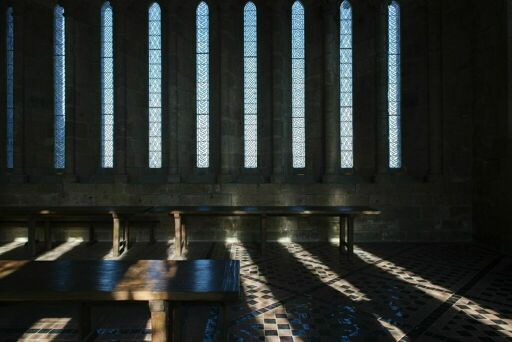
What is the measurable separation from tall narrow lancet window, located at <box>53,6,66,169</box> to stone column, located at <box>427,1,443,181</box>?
32.0ft

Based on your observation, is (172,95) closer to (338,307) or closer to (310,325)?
(338,307)

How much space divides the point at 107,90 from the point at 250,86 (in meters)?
3.95

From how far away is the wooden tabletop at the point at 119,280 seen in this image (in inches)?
95.1

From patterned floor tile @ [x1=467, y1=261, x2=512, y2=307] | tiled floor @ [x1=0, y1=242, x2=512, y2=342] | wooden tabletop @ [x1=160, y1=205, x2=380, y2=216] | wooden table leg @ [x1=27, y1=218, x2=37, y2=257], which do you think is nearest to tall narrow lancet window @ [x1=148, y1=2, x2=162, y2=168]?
wooden tabletop @ [x1=160, y1=205, x2=380, y2=216]

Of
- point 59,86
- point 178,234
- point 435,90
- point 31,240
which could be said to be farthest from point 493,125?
point 59,86

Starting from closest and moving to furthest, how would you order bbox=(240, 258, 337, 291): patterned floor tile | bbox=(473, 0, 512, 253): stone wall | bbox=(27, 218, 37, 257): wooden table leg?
1. bbox=(240, 258, 337, 291): patterned floor tile
2. bbox=(27, 218, 37, 257): wooden table leg
3. bbox=(473, 0, 512, 253): stone wall

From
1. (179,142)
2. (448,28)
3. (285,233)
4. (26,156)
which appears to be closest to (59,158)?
(26,156)

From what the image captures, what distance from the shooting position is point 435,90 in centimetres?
853

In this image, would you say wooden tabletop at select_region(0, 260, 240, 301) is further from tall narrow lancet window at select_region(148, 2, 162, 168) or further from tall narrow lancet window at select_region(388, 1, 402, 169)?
tall narrow lancet window at select_region(388, 1, 402, 169)

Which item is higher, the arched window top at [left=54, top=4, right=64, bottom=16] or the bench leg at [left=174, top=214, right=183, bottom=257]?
the arched window top at [left=54, top=4, right=64, bottom=16]

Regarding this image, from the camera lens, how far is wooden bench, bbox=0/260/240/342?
2418 mm

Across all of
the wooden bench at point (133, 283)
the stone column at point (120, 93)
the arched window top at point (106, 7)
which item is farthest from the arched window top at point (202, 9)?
the wooden bench at point (133, 283)

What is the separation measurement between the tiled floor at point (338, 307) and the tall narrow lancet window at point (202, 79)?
3522mm

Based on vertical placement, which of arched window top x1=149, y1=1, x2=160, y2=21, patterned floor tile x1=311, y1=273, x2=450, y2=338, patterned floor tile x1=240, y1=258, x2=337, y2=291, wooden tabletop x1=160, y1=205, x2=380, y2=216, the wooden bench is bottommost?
patterned floor tile x1=311, y1=273, x2=450, y2=338
